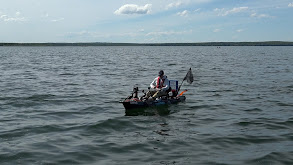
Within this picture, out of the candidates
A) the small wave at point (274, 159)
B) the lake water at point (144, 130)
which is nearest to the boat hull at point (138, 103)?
the lake water at point (144, 130)

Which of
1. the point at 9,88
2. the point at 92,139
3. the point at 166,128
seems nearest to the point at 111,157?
the point at 92,139

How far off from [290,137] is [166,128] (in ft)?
16.7

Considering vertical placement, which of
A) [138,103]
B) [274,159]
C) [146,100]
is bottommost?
[274,159]

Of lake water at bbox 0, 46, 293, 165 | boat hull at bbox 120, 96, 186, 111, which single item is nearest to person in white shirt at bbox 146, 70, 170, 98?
boat hull at bbox 120, 96, 186, 111

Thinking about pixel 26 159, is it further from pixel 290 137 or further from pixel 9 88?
pixel 9 88

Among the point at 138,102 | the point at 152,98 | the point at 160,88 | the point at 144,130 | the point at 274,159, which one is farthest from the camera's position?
the point at 160,88

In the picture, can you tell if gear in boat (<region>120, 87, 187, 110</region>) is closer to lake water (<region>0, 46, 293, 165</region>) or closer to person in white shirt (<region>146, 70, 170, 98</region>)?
person in white shirt (<region>146, 70, 170, 98</region>)

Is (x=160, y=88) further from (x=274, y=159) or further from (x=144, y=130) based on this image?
(x=274, y=159)

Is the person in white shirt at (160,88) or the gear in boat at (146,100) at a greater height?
the person in white shirt at (160,88)

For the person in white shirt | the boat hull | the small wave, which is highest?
the person in white shirt

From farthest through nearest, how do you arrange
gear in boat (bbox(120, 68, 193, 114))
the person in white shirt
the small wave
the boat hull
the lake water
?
the person in white shirt, gear in boat (bbox(120, 68, 193, 114)), the boat hull, the lake water, the small wave

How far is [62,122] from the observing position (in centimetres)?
1448

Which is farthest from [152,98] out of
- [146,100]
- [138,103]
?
[138,103]

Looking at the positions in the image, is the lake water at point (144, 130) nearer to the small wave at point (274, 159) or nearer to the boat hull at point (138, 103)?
the small wave at point (274, 159)
